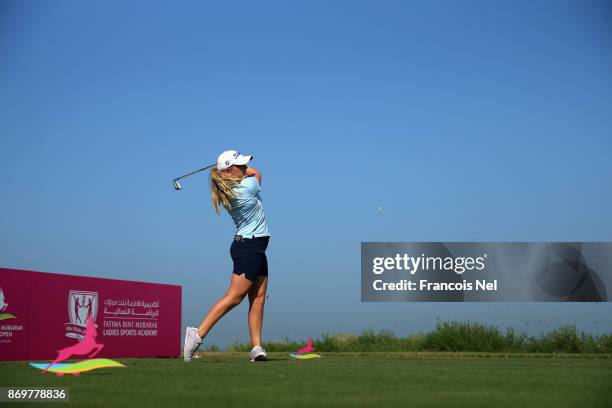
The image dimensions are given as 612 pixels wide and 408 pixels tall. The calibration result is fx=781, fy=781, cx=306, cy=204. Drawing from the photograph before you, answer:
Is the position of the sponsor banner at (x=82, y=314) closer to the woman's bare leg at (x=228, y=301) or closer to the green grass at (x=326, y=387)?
the woman's bare leg at (x=228, y=301)

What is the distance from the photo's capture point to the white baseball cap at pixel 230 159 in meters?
7.61

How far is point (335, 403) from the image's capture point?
11.4 ft

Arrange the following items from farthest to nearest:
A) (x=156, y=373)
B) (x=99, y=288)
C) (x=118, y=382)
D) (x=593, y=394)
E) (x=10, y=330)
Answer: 1. (x=99, y=288)
2. (x=10, y=330)
3. (x=156, y=373)
4. (x=118, y=382)
5. (x=593, y=394)

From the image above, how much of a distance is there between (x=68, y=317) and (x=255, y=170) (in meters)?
4.81

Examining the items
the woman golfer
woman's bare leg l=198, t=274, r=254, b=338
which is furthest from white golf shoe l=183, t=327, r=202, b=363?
the woman golfer

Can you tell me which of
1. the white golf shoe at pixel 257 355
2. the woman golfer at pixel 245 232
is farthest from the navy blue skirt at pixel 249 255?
the white golf shoe at pixel 257 355

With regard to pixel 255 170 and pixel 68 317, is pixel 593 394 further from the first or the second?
pixel 68 317

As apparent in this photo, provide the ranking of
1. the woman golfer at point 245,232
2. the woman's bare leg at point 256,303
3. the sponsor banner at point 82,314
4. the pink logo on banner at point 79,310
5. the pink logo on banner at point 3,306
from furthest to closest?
the pink logo on banner at point 79,310, the sponsor banner at point 82,314, the pink logo on banner at point 3,306, the woman's bare leg at point 256,303, the woman golfer at point 245,232

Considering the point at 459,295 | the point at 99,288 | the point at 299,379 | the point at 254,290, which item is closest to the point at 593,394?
the point at 299,379

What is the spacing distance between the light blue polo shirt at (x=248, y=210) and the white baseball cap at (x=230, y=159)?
0.18 m

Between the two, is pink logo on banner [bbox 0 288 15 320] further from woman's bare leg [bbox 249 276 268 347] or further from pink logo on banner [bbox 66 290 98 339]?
woman's bare leg [bbox 249 276 268 347]

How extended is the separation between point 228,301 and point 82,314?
4927mm

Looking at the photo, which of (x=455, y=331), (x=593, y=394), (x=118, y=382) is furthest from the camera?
(x=455, y=331)

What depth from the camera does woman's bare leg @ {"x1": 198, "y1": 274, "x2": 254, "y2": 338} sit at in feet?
23.4
